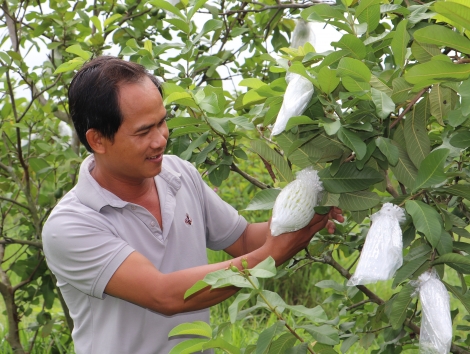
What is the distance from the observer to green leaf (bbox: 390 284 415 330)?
130cm

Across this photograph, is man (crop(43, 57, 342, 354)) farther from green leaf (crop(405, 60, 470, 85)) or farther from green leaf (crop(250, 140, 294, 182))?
green leaf (crop(405, 60, 470, 85))

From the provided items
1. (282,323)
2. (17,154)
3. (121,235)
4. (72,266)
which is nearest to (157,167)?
(121,235)

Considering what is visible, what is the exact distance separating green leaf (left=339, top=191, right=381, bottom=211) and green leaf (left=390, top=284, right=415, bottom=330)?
0.18m

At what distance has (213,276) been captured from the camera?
1.13 metres

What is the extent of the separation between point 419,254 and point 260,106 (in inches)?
18.7

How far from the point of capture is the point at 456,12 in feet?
3.57

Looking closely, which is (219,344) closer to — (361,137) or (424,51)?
(361,137)

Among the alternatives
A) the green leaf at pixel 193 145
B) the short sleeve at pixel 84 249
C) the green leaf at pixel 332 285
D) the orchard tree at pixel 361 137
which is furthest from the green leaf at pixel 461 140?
the green leaf at pixel 332 285

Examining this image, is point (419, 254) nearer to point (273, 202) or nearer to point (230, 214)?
point (273, 202)

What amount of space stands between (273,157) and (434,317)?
0.56 meters

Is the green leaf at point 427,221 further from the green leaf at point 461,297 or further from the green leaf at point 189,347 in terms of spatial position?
the green leaf at point 189,347

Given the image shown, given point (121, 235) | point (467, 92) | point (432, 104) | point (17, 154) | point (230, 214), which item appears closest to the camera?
point (467, 92)

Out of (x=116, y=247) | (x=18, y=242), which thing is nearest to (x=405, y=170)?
(x=116, y=247)

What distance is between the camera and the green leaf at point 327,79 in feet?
4.00
